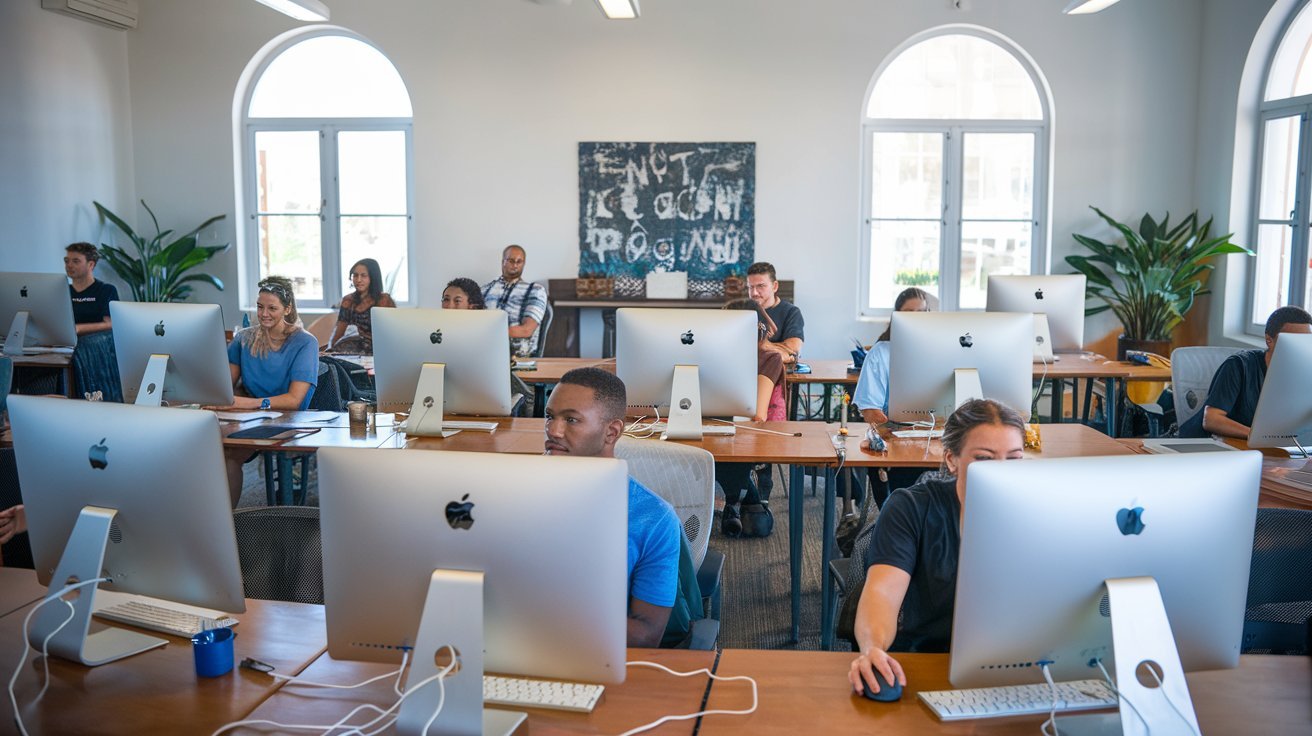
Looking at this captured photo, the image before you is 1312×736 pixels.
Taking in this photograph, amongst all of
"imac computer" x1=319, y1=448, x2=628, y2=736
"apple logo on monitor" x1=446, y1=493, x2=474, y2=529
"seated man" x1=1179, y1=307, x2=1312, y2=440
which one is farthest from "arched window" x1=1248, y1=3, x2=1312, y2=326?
"apple logo on monitor" x1=446, y1=493, x2=474, y2=529

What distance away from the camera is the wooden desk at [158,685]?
5.97 ft

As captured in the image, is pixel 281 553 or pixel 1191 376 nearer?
pixel 281 553

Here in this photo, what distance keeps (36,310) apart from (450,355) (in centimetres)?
341

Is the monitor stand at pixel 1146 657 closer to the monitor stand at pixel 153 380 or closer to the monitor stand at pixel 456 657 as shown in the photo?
the monitor stand at pixel 456 657

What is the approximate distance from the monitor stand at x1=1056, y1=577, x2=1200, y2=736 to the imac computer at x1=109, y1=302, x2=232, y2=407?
10.4 feet

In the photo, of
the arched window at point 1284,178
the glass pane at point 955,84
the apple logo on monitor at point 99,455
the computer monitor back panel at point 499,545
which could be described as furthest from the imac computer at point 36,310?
the arched window at point 1284,178

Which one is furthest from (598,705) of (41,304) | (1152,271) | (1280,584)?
(1152,271)

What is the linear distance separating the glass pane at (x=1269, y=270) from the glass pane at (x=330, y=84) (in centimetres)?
649

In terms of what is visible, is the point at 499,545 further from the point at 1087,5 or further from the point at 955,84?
the point at 955,84

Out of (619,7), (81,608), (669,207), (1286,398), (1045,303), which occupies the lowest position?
(81,608)

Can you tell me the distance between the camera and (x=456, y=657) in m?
1.67

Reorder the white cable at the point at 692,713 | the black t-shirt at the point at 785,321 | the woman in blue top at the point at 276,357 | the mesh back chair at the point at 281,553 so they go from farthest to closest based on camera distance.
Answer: the black t-shirt at the point at 785,321
the woman in blue top at the point at 276,357
the mesh back chair at the point at 281,553
the white cable at the point at 692,713

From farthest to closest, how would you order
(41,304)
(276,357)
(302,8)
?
1. (302,8)
2. (41,304)
3. (276,357)

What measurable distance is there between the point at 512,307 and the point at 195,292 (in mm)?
3382
